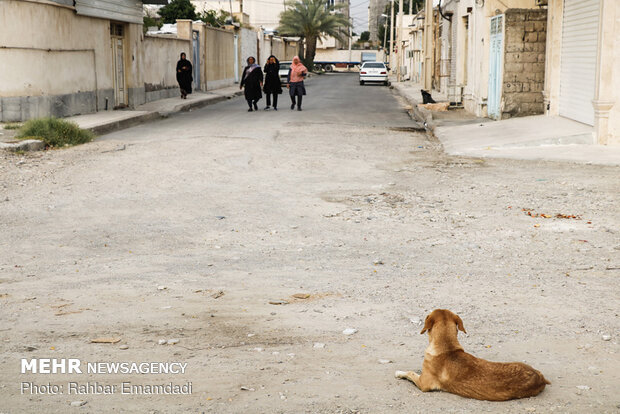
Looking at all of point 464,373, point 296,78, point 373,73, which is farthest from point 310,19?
point 464,373

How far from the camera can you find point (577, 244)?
6777 mm

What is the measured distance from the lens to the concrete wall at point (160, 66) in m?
26.2

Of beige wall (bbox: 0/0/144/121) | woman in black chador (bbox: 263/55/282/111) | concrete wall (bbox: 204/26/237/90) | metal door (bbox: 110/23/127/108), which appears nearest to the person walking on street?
woman in black chador (bbox: 263/55/282/111)

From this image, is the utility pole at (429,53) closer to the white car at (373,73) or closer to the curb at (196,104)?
the white car at (373,73)

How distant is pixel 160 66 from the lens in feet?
91.1

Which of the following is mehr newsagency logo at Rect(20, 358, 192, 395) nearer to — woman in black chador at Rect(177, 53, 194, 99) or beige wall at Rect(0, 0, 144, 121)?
beige wall at Rect(0, 0, 144, 121)

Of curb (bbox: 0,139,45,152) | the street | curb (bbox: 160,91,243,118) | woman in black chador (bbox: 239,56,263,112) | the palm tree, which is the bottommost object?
the street

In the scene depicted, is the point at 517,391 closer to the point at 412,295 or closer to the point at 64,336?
the point at 412,295

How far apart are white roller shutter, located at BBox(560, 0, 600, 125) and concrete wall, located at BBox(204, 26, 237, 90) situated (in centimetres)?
2184

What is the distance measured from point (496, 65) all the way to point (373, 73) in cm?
2904

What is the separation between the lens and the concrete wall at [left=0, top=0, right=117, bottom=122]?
55.3ft

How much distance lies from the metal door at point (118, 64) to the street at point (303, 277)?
1164 centimetres

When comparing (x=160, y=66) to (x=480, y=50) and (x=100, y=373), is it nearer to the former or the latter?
(x=480, y=50)

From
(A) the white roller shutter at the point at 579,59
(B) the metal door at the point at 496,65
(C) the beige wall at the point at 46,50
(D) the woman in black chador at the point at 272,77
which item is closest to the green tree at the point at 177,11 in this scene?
(D) the woman in black chador at the point at 272,77
